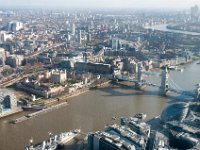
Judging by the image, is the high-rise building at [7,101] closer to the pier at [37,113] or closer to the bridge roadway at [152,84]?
the pier at [37,113]

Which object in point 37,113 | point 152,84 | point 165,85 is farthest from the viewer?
point 152,84

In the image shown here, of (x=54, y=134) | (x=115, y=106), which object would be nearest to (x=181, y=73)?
(x=115, y=106)

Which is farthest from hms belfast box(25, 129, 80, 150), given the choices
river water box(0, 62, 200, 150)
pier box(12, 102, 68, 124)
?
pier box(12, 102, 68, 124)

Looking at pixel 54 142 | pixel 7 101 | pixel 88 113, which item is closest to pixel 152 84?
pixel 88 113

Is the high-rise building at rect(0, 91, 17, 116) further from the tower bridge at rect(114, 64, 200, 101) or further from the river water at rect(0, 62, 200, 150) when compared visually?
the tower bridge at rect(114, 64, 200, 101)

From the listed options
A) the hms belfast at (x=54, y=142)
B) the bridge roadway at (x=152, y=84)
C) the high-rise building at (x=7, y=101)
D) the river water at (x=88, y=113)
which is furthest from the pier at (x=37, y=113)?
the bridge roadway at (x=152, y=84)

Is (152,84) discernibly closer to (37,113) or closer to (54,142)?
(37,113)

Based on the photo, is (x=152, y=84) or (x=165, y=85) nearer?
(x=165, y=85)

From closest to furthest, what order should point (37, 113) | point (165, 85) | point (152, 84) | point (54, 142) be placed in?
1. point (54, 142)
2. point (37, 113)
3. point (165, 85)
4. point (152, 84)
